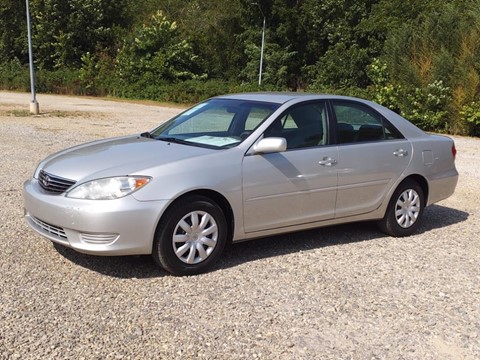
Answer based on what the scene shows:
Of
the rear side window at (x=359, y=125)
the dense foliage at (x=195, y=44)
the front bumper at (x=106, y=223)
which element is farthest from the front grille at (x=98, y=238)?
the dense foliage at (x=195, y=44)

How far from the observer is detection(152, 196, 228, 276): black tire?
4527 mm

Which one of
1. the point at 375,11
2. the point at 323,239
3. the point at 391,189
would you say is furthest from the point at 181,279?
the point at 375,11

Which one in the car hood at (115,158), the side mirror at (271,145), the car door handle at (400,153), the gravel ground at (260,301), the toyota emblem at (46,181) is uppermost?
the side mirror at (271,145)

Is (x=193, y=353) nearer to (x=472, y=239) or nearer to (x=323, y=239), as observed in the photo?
(x=323, y=239)

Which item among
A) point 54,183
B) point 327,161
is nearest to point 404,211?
point 327,161

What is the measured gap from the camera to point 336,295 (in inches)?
175

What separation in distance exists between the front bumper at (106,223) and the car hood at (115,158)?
0.25 meters

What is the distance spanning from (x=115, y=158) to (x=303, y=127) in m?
1.85

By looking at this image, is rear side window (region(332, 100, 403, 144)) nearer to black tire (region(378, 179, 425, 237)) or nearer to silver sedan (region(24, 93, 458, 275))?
silver sedan (region(24, 93, 458, 275))

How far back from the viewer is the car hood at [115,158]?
4.54m

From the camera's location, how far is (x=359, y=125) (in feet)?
19.4

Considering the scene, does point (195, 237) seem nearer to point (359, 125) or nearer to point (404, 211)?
point (359, 125)

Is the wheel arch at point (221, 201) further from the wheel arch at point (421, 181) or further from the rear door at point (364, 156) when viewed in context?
the wheel arch at point (421, 181)

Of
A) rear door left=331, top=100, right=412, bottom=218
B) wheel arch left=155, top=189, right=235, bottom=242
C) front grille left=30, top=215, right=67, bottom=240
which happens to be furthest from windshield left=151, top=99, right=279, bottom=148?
front grille left=30, top=215, right=67, bottom=240
